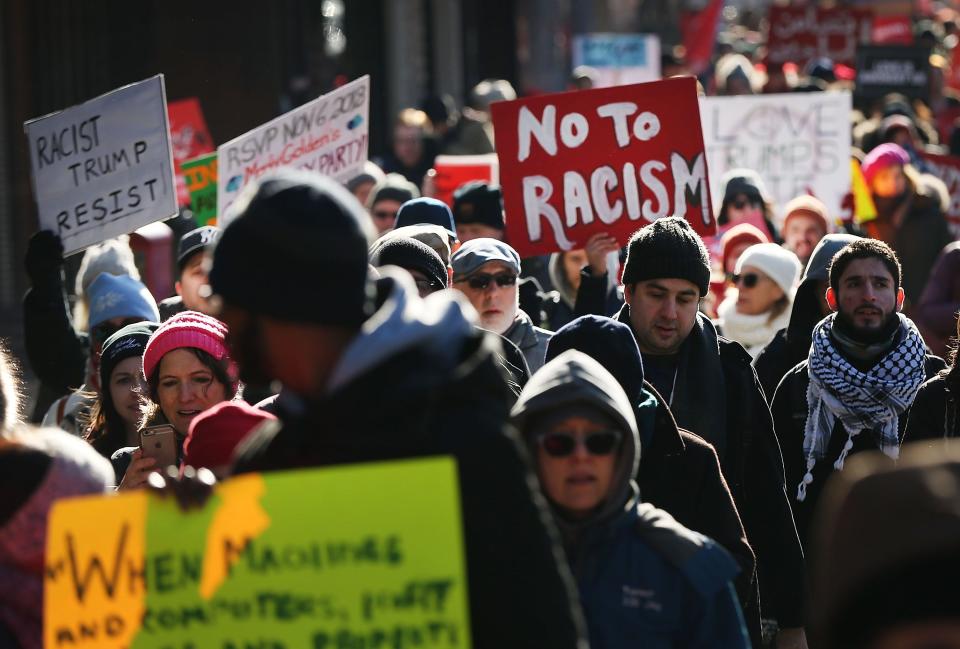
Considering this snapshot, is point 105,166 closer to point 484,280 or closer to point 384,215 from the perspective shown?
point 484,280

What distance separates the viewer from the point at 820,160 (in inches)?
466

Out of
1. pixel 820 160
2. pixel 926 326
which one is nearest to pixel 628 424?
pixel 926 326

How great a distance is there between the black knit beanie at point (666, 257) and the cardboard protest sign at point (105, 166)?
103 inches

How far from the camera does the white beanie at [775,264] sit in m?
7.60

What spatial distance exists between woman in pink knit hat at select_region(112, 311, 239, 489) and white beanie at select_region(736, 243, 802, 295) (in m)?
3.25

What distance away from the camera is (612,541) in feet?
11.1

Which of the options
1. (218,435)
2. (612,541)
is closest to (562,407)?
(612,541)

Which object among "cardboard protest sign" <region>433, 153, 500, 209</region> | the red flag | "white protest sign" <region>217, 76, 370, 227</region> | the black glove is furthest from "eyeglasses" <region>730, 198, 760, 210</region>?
the red flag

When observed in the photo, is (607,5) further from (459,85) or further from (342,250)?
(342,250)

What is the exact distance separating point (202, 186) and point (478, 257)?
13.2 ft

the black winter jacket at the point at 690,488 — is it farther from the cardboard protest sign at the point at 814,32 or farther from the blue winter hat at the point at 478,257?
the cardboard protest sign at the point at 814,32

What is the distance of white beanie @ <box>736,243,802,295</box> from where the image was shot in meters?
7.60

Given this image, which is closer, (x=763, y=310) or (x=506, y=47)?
(x=763, y=310)

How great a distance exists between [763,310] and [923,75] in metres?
11.3
